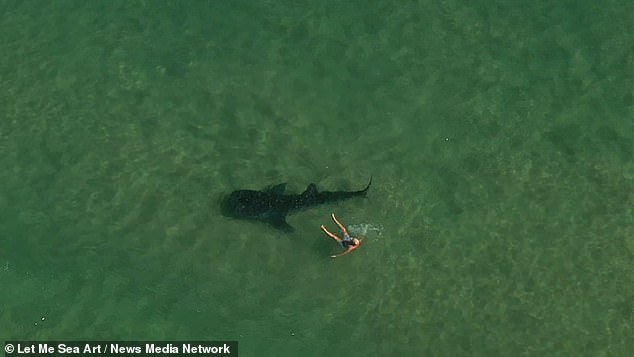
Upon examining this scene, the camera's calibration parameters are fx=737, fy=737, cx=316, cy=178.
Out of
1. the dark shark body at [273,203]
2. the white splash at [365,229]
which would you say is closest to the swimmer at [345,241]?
the white splash at [365,229]

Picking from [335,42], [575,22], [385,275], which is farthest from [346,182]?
[575,22]

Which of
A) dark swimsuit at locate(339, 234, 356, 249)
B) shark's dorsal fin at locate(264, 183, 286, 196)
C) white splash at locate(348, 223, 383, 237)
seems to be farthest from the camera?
shark's dorsal fin at locate(264, 183, 286, 196)

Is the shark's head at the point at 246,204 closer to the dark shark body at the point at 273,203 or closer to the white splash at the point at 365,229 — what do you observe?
the dark shark body at the point at 273,203

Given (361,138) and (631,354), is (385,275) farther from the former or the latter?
(631,354)

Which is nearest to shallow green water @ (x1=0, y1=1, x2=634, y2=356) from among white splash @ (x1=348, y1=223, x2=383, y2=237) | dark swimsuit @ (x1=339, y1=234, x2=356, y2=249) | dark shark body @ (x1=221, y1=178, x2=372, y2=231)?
white splash @ (x1=348, y1=223, x2=383, y2=237)

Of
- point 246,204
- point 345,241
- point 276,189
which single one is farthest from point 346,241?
point 246,204

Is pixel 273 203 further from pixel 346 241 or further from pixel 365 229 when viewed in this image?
pixel 365 229

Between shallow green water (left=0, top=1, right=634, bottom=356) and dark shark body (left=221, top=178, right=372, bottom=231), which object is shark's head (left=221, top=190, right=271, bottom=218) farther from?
shallow green water (left=0, top=1, right=634, bottom=356)
